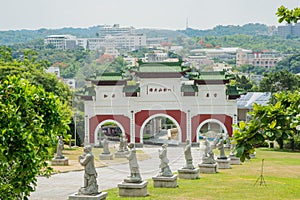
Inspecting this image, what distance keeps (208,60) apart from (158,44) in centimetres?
630

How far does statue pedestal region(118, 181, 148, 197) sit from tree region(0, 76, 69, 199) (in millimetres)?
5550

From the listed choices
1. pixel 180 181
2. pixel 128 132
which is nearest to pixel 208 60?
pixel 128 132

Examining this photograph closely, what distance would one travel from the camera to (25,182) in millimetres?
10141

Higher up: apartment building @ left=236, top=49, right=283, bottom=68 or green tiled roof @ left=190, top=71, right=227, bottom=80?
apartment building @ left=236, top=49, right=283, bottom=68

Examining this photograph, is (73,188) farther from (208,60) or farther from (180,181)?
(208,60)

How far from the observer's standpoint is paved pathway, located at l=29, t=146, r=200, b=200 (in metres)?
18.6

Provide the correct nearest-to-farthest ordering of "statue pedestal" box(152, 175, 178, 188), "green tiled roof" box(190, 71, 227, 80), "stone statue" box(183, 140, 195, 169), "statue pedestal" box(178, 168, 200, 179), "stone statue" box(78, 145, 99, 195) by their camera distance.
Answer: "stone statue" box(78, 145, 99, 195)
"statue pedestal" box(152, 175, 178, 188)
"stone statue" box(183, 140, 195, 169)
"statue pedestal" box(178, 168, 200, 179)
"green tiled roof" box(190, 71, 227, 80)

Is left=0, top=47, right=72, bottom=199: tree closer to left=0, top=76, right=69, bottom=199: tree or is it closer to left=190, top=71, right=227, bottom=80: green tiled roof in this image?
left=0, top=76, right=69, bottom=199: tree

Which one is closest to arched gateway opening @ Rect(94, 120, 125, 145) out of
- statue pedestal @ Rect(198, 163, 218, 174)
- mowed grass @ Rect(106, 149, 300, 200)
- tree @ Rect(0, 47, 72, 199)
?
statue pedestal @ Rect(198, 163, 218, 174)

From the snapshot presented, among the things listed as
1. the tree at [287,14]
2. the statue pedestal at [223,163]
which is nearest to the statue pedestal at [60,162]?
the statue pedestal at [223,163]

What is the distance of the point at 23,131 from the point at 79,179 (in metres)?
12.9

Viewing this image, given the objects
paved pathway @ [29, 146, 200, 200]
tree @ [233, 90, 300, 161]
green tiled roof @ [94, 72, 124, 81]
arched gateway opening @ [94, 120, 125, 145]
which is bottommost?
paved pathway @ [29, 146, 200, 200]

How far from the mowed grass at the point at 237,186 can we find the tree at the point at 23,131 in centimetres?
588

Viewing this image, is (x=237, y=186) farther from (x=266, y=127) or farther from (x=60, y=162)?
(x=266, y=127)
